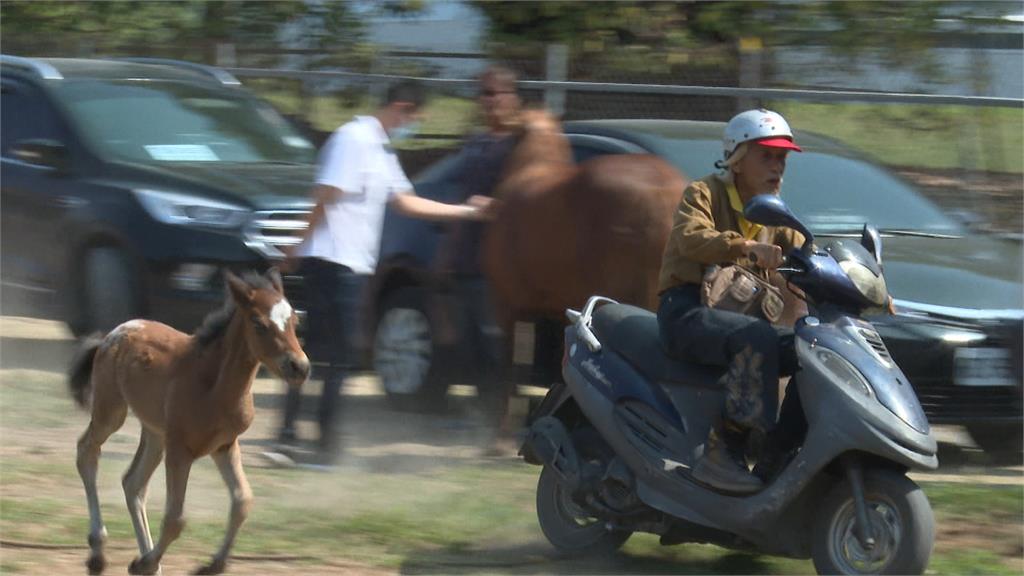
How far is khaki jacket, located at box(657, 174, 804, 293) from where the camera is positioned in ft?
18.4

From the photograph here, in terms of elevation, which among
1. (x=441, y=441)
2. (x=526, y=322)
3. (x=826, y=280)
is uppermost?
(x=826, y=280)

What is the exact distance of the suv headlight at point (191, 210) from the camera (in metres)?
9.55

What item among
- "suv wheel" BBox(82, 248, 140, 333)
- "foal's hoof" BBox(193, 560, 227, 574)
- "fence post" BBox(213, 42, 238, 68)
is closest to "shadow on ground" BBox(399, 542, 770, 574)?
"foal's hoof" BBox(193, 560, 227, 574)

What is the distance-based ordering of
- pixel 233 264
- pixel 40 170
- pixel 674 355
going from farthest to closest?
pixel 40 170 < pixel 233 264 < pixel 674 355

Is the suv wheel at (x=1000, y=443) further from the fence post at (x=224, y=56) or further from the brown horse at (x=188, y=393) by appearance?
the fence post at (x=224, y=56)

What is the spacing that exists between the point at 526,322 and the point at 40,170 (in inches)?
158

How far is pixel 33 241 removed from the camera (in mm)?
10766

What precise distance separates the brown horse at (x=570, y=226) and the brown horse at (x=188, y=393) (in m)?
2.50

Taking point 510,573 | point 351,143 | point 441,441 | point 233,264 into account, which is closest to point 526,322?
point 441,441

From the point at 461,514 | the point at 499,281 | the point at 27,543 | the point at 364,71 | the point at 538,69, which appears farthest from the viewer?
the point at 364,71

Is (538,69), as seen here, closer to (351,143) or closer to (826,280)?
(351,143)

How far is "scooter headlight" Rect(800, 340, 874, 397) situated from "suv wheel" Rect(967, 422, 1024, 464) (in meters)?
3.15

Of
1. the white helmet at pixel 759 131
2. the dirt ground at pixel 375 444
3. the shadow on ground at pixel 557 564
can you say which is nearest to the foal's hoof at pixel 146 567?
the dirt ground at pixel 375 444

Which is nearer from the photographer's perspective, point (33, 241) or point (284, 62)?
point (33, 241)
